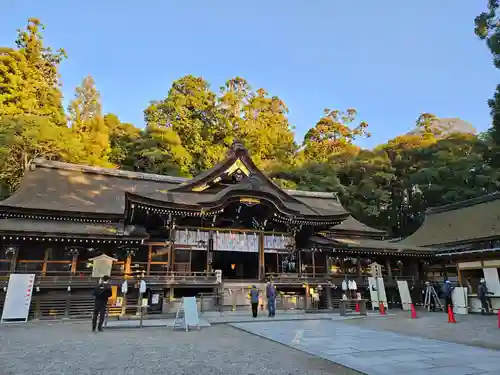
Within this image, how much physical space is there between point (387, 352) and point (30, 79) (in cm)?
3703

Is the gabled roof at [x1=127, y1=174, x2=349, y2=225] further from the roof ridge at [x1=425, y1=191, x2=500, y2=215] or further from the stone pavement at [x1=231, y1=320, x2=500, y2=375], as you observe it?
the roof ridge at [x1=425, y1=191, x2=500, y2=215]

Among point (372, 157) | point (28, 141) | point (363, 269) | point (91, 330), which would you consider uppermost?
point (372, 157)

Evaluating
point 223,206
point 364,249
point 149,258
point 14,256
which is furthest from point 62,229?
point 364,249

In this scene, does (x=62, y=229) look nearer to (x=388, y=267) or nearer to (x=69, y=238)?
(x=69, y=238)

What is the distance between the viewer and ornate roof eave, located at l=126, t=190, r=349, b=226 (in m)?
15.9

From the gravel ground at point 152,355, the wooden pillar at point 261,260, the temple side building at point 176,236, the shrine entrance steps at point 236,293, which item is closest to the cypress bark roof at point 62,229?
the temple side building at point 176,236

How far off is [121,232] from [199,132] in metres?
25.5

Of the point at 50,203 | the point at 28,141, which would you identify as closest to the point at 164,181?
the point at 50,203

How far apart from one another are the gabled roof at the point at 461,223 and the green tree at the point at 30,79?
3176 centimetres

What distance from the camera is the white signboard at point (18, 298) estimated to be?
13.1 m

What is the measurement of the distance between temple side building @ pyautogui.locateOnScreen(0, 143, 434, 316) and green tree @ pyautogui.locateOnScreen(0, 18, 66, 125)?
40.5 feet

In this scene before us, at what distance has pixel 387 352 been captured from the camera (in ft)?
22.8

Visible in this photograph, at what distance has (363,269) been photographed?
21.3 metres

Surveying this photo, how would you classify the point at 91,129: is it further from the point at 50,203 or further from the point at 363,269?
the point at 363,269
